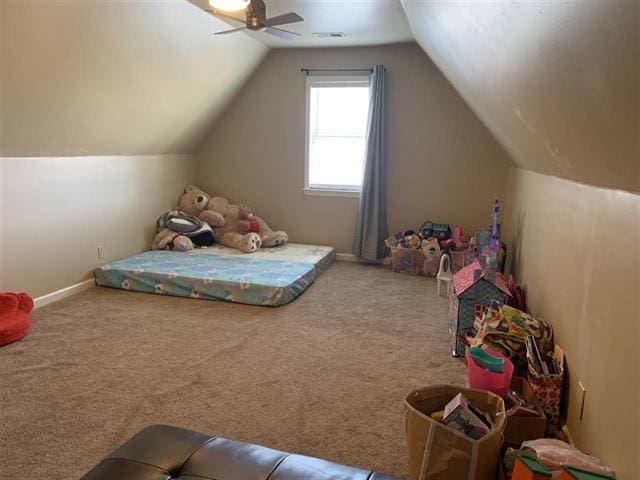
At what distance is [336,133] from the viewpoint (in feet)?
16.9

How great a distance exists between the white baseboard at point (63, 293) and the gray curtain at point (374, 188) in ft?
8.79

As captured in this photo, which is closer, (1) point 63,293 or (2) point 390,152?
(1) point 63,293

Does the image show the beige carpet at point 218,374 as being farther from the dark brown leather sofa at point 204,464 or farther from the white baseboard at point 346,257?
the white baseboard at point 346,257

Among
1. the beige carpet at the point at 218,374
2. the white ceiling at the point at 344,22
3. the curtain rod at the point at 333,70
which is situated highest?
the white ceiling at the point at 344,22

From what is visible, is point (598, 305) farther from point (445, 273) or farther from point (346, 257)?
point (346, 257)

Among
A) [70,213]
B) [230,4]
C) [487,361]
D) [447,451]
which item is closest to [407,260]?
[487,361]

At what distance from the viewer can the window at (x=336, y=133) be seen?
16.4 feet

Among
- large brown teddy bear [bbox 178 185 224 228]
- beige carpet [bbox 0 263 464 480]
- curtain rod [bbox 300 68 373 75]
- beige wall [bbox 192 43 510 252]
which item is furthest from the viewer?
large brown teddy bear [bbox 178 185 224 228]

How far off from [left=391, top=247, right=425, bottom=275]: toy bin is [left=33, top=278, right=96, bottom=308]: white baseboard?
290cm

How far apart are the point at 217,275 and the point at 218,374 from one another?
4.69ft

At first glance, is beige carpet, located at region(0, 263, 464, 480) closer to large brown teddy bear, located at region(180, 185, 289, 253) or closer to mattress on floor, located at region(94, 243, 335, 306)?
mattress on floor, located at region(94, 243, 335, 306)

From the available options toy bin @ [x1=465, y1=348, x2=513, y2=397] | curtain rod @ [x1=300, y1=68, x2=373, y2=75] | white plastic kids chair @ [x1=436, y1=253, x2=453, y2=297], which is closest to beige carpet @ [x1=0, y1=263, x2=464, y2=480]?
white plastic kids chair @ [x1=436, y1=253, x2=453, y2=297]

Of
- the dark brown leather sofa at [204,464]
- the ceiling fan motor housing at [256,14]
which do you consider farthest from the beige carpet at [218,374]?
the ceiling fan motor housing at [256,14]

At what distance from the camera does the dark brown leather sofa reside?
131 centimetres
